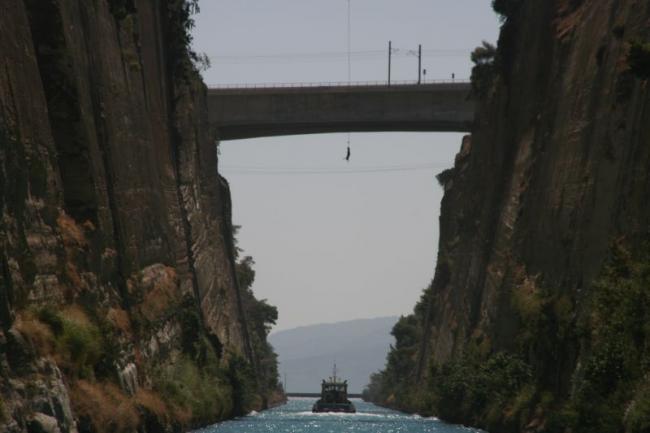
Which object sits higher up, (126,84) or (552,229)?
(126,84)

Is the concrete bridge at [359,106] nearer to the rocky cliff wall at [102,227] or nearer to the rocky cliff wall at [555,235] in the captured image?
the rocky cliff wall at [555,235]

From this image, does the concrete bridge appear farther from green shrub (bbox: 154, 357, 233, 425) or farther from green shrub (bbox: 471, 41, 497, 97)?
green shrub (bbox: 154, 357, 233, 425)

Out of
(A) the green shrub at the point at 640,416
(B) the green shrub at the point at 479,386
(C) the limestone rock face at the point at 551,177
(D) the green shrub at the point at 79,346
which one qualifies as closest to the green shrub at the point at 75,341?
(D) the green shrub at the point at 79,346

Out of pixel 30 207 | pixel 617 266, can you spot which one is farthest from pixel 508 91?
pixel 30 207

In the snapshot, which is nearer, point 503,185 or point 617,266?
point 617,266

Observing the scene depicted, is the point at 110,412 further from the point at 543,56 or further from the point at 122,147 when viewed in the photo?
the point at 543,56
